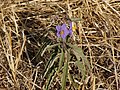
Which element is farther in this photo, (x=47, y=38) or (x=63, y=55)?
(x=47, y=38)

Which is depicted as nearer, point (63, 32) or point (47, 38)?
point (63, 32)

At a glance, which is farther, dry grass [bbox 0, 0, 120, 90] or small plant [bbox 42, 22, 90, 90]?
dry grass [bbox 0, 0, 120, 90]

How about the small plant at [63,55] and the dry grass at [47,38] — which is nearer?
the small plant at [63,55]

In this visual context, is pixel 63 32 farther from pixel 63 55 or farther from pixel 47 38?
pixel 47 38

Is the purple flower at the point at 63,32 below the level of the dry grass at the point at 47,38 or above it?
above

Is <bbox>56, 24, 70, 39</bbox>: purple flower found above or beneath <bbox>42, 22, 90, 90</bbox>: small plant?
above

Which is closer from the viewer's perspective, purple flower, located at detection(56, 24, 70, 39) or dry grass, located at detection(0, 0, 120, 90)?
purple flower, located at detection(56, 24, 70, 39)

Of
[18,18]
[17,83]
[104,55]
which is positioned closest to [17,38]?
[18,18]

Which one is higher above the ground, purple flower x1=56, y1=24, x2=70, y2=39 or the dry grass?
purple flower x1=56, y1=24, x2=70, y2=39

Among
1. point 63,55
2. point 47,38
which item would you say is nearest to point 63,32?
point 63,55
